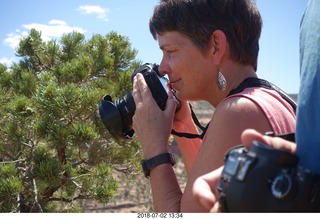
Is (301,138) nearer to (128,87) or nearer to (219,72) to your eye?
(219,72)

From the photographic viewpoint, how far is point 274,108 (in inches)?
33.8

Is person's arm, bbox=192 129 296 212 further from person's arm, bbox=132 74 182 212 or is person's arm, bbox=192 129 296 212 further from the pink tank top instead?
person's arm, bbox=132 74 182 212

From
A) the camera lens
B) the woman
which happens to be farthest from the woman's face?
the camera lens

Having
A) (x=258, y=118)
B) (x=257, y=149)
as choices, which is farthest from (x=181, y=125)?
(x=257, y=149)

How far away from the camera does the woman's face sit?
1057mm

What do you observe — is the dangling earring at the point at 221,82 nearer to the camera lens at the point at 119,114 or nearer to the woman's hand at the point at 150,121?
the woman's hand at the point at 150,121

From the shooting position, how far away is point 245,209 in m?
0.50

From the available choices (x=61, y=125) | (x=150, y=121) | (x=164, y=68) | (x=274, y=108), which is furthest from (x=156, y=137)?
(x=61, y=125)

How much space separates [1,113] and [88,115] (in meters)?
0.43

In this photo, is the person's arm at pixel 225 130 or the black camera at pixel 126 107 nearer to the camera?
the person's arm at pixel 225 130

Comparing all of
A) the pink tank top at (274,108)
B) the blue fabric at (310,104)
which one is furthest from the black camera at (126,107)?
the blue fabric at (310,104)

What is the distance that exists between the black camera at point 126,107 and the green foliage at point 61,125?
1.40ft

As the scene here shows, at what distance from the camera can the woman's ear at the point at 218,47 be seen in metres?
1.04

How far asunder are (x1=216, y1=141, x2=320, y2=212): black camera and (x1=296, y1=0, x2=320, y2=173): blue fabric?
3cm
